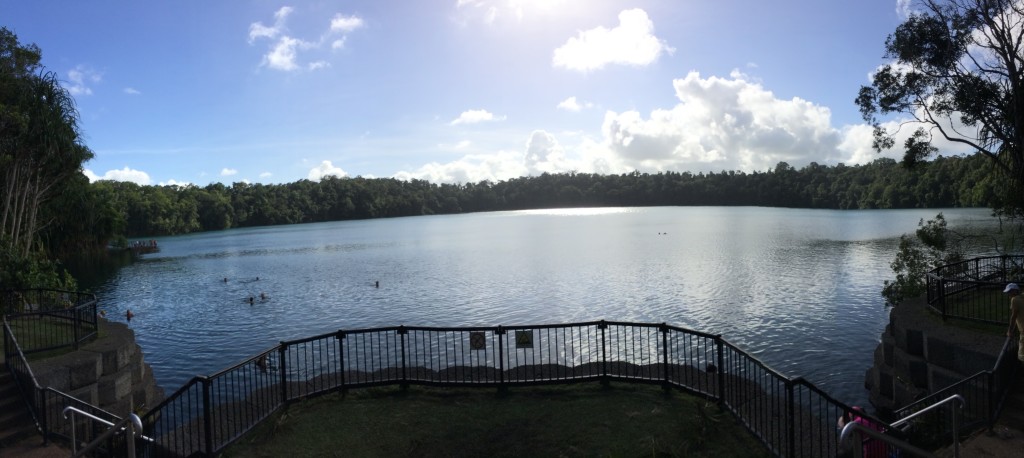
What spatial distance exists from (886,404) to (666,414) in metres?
7.33

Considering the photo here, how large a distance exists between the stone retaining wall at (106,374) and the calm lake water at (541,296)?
17.2ft

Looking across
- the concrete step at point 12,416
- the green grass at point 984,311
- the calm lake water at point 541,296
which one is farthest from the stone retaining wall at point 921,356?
the concrete step at point 12,416

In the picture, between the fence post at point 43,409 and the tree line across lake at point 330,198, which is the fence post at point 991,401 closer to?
the fence post at point 43,409

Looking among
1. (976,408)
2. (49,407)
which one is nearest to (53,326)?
(49,407)

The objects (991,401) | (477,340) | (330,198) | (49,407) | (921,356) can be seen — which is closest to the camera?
(991,401)

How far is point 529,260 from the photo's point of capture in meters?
52.5

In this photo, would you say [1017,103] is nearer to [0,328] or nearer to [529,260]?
[0,328]

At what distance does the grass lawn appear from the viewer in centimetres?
836

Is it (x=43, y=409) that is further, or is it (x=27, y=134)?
(x=27, y=134)

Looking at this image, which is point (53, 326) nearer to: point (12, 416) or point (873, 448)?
point (12, 416)

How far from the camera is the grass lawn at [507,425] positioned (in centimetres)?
836

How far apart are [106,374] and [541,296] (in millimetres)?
23483

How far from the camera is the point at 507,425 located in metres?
9.27

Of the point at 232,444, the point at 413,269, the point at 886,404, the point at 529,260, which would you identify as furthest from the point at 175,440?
the point at 529,260
